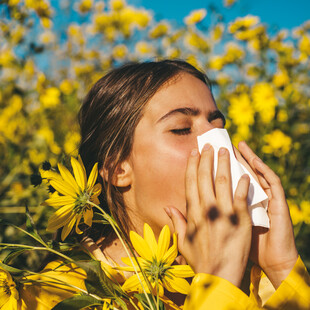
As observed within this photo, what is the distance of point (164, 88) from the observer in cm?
104

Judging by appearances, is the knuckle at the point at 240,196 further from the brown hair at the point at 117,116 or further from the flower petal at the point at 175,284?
the brown hair at the point at 117,116

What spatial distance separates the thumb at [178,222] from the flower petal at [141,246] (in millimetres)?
146

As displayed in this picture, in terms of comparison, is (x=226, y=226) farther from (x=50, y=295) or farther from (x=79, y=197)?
(x=50, y=295)

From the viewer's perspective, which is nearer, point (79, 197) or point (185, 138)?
point (79, 197)

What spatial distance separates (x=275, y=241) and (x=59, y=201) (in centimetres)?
56

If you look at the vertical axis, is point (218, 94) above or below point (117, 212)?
above

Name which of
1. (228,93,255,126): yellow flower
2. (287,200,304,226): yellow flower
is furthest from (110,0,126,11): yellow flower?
(287,200,304,226): yellow flower

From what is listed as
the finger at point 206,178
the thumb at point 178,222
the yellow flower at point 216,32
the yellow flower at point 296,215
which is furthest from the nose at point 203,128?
the yellow flower at point 216,32

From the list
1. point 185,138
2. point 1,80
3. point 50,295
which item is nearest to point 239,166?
point 185,138

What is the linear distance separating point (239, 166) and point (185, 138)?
0.59 feet

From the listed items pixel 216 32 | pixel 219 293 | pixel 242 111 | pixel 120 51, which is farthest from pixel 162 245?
pixel 120 51

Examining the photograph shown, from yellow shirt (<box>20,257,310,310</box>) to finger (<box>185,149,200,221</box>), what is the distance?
168 mm

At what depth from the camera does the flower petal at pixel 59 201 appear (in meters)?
0.65

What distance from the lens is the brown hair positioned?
1.05m
